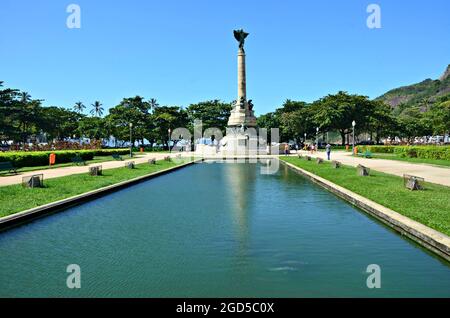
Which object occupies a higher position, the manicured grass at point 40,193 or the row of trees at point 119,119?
the row of trees at point 119,119

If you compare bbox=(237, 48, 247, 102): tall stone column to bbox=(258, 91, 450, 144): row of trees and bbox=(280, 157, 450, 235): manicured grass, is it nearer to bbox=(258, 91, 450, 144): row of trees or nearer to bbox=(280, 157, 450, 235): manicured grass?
bbox=(258, 91, 450, 144): row of trees

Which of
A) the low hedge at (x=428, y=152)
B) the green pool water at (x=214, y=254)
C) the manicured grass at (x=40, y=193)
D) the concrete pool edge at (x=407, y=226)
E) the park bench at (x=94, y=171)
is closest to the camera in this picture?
the green pool water at (x=214, y=254)

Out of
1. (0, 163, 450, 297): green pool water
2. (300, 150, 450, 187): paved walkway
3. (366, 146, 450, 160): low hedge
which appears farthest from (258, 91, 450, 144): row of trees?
(0, 163, 450, 297): green pool water

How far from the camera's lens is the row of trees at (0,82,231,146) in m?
69.9

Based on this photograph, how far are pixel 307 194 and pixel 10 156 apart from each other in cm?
2105

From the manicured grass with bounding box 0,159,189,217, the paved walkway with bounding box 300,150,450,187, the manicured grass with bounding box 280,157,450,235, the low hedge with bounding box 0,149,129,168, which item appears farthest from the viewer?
the low hedge with bounding box 0,149,129,168

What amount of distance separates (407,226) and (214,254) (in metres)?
4.43

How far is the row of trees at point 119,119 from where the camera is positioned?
69.9 metres

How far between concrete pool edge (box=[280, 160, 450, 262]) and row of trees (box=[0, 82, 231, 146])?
63870 mm

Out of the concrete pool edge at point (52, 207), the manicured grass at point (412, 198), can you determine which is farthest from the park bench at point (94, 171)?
the manicured grass at point (412, 198)

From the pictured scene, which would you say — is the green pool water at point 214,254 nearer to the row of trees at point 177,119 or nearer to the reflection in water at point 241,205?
the reflection in water at point 241,205

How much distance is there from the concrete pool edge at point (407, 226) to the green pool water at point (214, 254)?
22 centimetres
